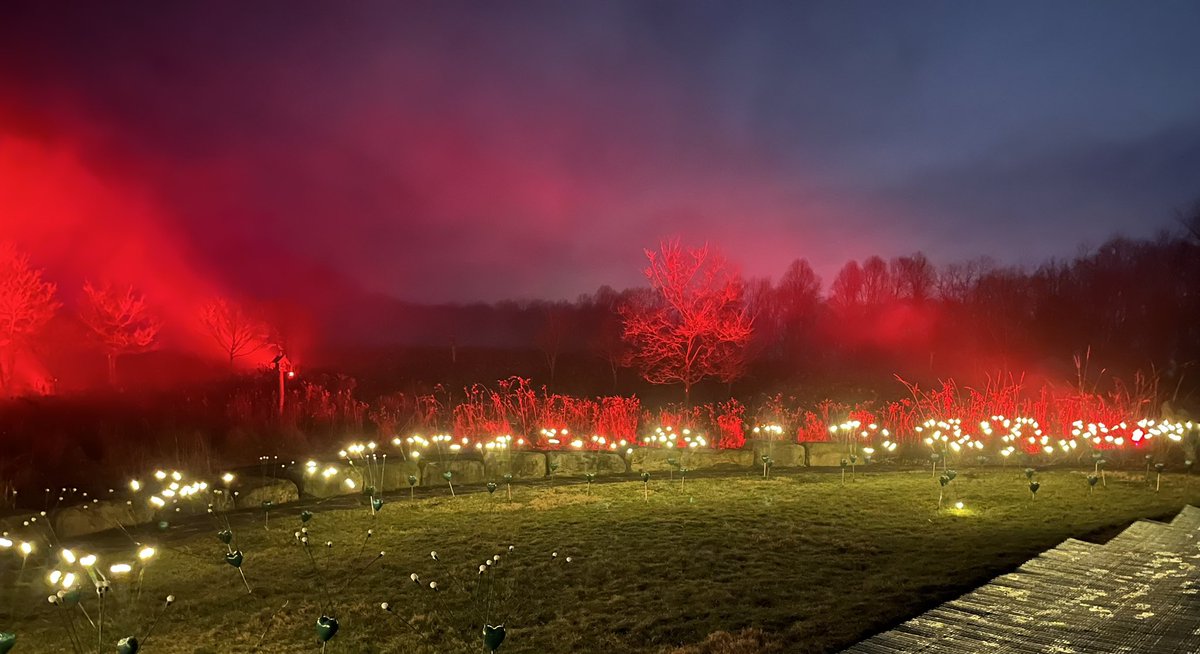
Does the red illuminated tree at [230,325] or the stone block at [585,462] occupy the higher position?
the red illuminated tree at [230,325]

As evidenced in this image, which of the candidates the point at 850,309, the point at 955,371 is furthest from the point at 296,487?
the point at 850,309

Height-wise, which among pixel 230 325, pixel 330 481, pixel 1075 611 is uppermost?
pixel 230 325

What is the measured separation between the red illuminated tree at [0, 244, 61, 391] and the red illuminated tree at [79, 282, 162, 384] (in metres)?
→ 0.97

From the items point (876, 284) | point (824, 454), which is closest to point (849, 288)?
point (876, 284)

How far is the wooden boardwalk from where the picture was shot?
10.4 feet

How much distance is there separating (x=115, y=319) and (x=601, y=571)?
15.2 metres

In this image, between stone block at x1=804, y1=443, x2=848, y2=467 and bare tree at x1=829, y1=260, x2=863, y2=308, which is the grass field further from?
bare tree at x1=829, y1=260, x2=863, y2=308

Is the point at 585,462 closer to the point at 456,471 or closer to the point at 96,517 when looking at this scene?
the point at 456,471

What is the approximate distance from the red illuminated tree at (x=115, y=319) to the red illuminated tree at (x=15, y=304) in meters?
0.97

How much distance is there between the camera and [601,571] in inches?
181

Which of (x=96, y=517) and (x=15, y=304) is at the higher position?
(x=15, y=304)

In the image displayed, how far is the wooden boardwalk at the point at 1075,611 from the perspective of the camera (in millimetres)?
3180

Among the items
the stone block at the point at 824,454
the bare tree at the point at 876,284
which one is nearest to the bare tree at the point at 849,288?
the bare tree at the point at 876,284

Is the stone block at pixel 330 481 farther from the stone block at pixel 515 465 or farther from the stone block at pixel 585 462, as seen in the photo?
the stone block at pixel 585 462
